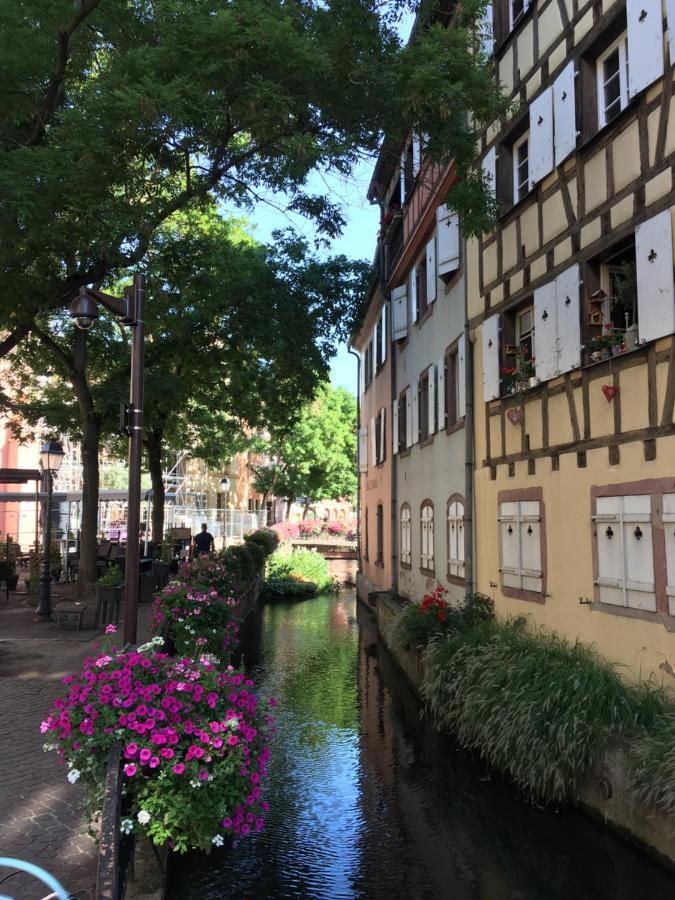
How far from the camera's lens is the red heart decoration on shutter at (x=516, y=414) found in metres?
10.0

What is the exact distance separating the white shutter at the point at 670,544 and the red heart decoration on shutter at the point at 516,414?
3.23m

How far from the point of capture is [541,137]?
9477mm

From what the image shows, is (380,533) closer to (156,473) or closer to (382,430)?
(382,430)

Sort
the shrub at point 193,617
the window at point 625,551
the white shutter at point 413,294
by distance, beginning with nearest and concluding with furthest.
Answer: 1. the window at point 625,551
2. the shrub at point 193,617
3. the white shutter at point 413,294

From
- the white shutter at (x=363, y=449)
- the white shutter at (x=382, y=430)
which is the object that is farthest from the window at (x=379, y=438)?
the white shutter at (x=363, y=449)

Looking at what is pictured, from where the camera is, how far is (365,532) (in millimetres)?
25781

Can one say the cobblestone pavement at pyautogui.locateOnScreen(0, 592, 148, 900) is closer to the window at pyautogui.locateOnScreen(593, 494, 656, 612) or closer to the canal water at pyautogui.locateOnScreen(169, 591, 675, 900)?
the canal water at pyautogui.locateOnScreen(169, 591, 675, 900)

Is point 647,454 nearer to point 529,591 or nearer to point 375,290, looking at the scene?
point 529,591

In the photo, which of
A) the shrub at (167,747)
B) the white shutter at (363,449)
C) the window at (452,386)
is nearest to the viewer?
the shrub at (167,747)

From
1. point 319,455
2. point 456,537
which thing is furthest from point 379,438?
point 319,455

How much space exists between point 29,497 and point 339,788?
16681 mm

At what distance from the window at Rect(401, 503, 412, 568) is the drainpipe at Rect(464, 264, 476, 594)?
5.08m

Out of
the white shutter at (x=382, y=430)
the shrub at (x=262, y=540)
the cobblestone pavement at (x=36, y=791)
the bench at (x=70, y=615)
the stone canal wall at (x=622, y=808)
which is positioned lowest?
the stone canal wall at (x=622, y=808)

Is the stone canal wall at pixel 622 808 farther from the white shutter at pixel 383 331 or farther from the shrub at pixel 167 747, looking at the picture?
the white shutter at pixel 383 331
